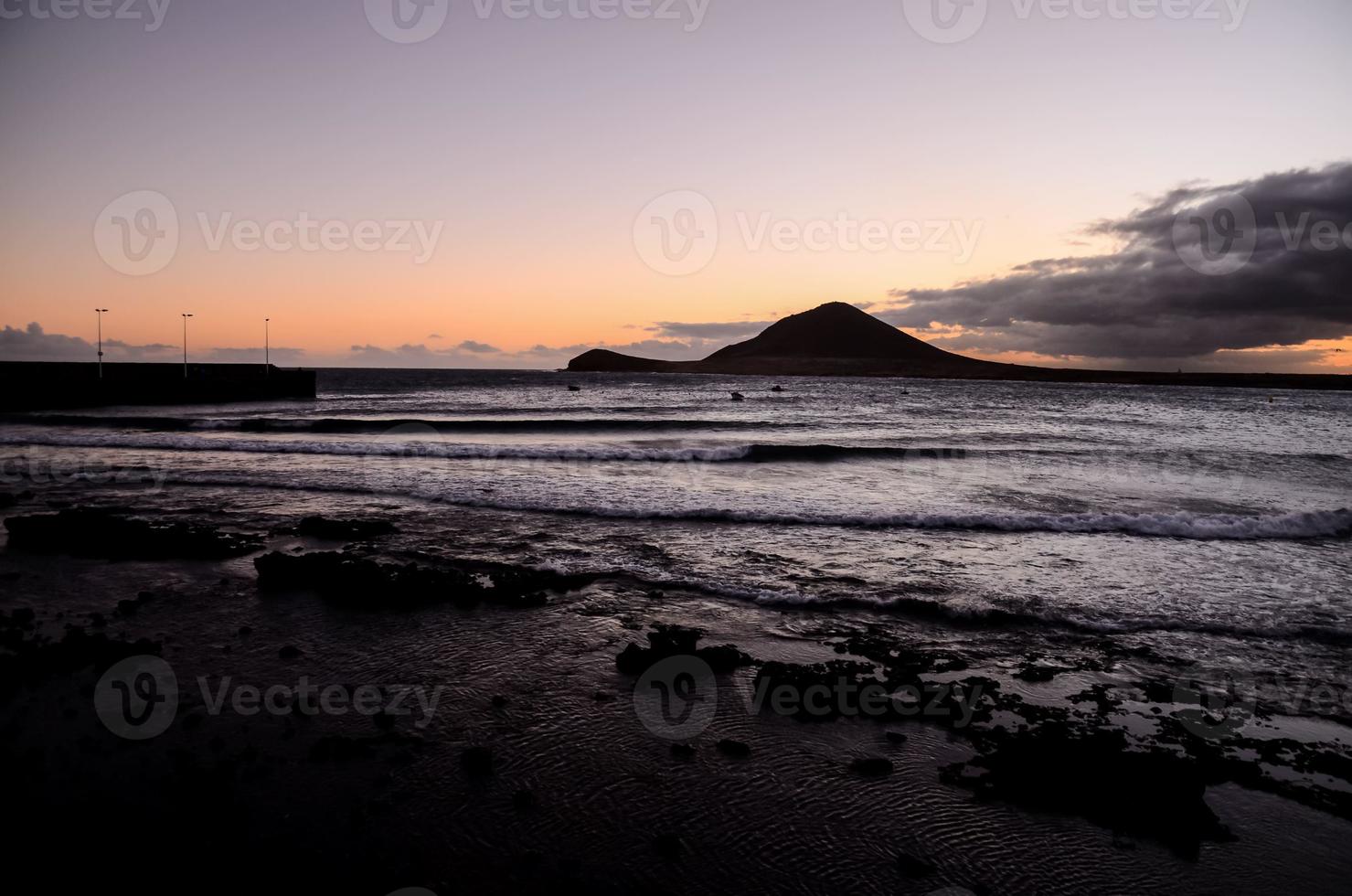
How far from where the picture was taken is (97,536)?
36.6ft

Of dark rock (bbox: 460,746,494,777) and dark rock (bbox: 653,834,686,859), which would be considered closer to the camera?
dark rock (bbox: 653,834,686,859)

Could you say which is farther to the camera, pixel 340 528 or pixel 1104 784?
pixel 340 528

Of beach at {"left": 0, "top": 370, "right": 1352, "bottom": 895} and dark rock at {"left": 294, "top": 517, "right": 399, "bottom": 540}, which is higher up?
dark rock at {"left": 294, "top": 517, "right": 399, "bottom": 540}

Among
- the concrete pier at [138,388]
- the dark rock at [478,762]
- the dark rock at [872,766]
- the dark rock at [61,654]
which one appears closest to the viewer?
the dark rock at [478,762]

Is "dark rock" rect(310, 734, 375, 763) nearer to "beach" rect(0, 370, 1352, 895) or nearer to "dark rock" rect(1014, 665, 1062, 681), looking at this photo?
"beach" rect(0, 370, 1352, 895)

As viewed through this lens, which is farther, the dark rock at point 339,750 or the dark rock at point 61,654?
the dark rock at point 61,654

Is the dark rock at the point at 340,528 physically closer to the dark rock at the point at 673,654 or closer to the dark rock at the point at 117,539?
the dark rock at the point at 117,539

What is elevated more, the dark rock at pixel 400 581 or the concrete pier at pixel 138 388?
the concrete pier at pixel 138 388

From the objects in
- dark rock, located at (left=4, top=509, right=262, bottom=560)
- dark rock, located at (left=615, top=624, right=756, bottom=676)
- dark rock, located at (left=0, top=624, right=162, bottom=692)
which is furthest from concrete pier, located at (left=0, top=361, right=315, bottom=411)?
dark rock, located at (left=615, top=624, right=756, bottom=676)

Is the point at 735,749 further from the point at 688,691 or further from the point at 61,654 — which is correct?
the point at 61,654

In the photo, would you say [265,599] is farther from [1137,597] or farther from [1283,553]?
[1283,553]

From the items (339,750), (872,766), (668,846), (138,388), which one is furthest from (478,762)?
(138,388)

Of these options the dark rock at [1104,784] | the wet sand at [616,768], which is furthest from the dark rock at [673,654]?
the dark rock at [1104,784]

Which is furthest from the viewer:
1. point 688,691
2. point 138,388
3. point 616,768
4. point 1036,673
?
point 138,388
